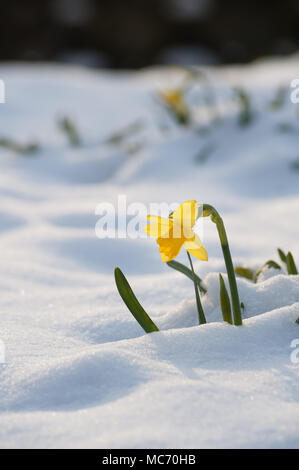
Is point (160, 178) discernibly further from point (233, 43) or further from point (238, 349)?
point (233, 43)

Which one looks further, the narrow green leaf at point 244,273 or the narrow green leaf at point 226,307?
the narrow green leaf at point 244,273

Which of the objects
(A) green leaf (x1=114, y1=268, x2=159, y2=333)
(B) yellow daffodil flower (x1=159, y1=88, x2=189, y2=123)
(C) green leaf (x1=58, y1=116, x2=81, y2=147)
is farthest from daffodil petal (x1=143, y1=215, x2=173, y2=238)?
(C) green leaf (x1=58, y1=116, x2=81, y2=147)

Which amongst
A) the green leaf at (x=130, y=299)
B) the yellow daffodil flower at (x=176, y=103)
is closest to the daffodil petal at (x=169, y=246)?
the green leaf at (x=130, y=299)

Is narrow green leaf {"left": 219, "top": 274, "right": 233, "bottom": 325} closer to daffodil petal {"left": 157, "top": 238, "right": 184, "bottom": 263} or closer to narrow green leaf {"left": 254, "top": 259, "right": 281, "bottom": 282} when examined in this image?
daffodil petal {"left": 157, "top": 238, "right": 184, "bottom": 263}

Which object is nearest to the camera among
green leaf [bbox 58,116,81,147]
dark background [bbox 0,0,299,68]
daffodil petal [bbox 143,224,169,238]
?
daffodil petal [bbox 143,224,169,238]

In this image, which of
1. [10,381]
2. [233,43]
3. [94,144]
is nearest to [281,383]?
[10,381]

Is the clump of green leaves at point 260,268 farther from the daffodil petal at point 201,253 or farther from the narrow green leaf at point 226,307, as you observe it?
the daffodil petal at point 201,253

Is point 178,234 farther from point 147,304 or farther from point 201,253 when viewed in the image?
point 147,304
